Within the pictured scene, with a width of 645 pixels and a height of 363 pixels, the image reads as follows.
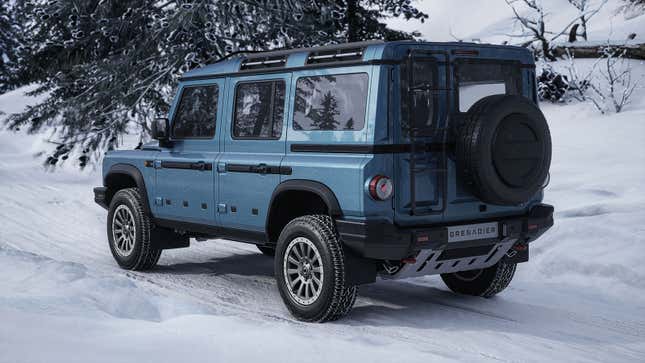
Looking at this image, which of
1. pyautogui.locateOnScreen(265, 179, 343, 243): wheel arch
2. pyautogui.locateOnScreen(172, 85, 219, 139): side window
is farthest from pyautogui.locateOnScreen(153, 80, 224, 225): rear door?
pyautogui.locateOnScreen(265, 179, 343, 243): wheel arch

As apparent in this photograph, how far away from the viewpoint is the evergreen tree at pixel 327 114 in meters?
6.24

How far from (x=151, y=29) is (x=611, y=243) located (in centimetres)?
868

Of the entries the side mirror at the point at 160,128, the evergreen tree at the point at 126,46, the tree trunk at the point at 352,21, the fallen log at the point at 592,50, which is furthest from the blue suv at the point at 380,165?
the fallen log at the point at 592,50

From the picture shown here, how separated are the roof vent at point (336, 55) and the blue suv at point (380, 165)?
11 millimetres

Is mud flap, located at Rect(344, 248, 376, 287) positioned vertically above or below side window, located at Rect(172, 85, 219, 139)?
below

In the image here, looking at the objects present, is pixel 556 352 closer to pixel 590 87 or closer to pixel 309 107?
pixel 309 107

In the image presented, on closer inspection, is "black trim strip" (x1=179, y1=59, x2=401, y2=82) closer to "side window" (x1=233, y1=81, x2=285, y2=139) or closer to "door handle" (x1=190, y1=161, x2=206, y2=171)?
"side window" (x1=233, y1=81, x2=285, y2=139)

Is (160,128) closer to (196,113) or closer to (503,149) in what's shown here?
(196,113)

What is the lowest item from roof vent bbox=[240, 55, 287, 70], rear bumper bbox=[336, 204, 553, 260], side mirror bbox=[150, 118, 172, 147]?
rear bumper bbox=[336, 204, 553, 260]

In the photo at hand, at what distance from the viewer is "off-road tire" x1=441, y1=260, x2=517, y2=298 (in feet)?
23.7

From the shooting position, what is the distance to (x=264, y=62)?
23.2 ft

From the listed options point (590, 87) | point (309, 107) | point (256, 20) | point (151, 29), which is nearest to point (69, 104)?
point (151, 29)

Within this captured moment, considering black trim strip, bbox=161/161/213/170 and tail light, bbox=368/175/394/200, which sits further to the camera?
black trim strip, bbox=161/161/213/170

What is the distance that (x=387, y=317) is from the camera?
21.7ft
